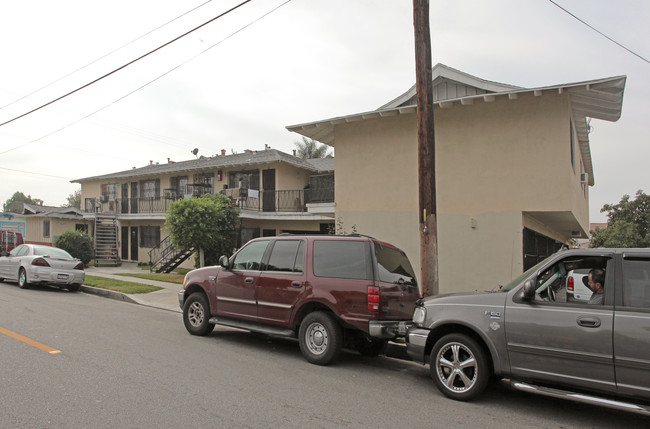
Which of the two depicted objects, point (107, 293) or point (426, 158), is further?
point (107, 293)

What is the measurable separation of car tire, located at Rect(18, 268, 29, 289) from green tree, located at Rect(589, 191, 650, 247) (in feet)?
121

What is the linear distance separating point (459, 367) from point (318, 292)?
2178 mm

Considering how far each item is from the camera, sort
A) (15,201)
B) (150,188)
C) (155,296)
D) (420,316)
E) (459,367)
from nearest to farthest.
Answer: (459,367) → (420,316) → (155,296) → (150,188) → (15,201)

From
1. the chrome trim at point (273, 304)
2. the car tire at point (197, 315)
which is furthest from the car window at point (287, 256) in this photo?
the car tire at point (197, 315)

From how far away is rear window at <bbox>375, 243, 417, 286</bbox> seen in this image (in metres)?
6.06

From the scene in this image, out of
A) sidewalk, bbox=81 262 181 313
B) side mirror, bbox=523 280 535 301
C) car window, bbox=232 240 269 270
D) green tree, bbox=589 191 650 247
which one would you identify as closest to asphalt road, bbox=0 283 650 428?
side mirror, bbox=523 280 535 301

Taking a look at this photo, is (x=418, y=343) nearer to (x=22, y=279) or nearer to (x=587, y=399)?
(x=587, y=399)

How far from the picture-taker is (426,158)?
726 cm

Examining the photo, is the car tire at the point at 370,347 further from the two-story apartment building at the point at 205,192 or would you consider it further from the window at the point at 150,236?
the window at the point at 150,236

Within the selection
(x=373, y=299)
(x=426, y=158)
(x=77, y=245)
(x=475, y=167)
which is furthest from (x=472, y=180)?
(x=77, y=245)

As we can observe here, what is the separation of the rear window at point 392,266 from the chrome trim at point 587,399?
6.79ft

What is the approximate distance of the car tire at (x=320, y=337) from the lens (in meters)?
5.96

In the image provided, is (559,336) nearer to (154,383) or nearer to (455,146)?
(154,383)

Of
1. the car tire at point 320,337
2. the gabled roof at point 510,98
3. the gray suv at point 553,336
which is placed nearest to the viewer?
the gray suv at point 553,336
